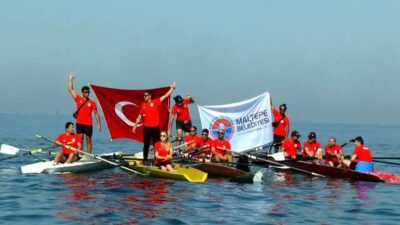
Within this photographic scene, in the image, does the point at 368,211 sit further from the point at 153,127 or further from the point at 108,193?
the point at 153,127

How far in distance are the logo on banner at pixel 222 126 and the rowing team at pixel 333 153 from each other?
9.78ft

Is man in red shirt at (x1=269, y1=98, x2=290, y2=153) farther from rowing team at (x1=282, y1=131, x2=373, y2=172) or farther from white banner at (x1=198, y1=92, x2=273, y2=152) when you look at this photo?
rowing team at (x1=282, y1=131, x2=373, y2=172)

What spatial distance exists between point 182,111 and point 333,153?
6.86 meters

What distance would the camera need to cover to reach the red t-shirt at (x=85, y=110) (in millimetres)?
23984

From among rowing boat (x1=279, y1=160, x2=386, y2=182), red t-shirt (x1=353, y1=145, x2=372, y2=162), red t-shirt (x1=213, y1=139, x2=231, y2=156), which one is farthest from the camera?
red t-shirt (x1=213, y1=139, x2=231, y2=156)

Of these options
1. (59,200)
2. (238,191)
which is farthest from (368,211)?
(59,200)

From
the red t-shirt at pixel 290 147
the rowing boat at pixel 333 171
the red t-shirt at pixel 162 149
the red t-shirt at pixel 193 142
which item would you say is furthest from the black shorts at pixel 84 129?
the red t-shirt at pixel 290 147

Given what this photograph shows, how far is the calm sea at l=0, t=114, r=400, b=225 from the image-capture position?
15.1 metres

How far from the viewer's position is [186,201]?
1738 centimetres

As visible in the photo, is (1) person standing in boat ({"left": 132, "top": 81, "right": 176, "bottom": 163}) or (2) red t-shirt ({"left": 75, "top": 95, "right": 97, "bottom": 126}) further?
(2) red t-shirt ({"left": 75, "top": 95, "right": 97, "bottom": 126})

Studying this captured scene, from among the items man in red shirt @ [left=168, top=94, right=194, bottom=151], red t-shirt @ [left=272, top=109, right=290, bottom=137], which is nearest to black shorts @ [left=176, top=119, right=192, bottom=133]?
man in red shirt @ [left=168, top=94, right=194, bottom=151]

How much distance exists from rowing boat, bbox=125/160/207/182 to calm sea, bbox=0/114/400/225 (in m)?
0.27

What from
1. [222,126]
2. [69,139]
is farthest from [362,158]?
[69,139]

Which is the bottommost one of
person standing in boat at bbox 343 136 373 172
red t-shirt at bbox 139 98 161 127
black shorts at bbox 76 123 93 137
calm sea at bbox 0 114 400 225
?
calm sea at bbox 0 114 400 225
